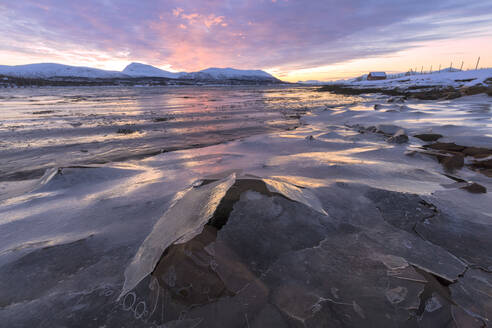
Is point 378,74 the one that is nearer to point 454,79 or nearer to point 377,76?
point 377,76

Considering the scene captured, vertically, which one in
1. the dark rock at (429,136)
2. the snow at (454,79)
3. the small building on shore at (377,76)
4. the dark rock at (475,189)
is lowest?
the dark rock at (475,189)

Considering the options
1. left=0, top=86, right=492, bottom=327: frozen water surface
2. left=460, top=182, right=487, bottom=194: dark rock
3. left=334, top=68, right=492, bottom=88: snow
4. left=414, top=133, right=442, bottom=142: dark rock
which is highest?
left=334, top=68, right=492, bottom=88: snow

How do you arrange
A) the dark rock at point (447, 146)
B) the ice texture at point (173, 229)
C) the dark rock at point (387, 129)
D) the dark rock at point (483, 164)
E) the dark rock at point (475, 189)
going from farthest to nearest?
the dark rock at point (387, 129) → the dark rock at point (447, 146) → the dark rock at point (483, 164) → the dark rock at point (475, 189) → the ice texture at point (173, 229)

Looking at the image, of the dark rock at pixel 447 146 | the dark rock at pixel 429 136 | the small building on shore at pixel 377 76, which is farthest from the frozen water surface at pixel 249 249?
the small building on shore at pixel 377 76

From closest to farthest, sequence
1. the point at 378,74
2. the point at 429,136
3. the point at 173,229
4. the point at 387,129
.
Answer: the point at 173,229, the point at 429,136, the point at 387,129, the point at 378,74

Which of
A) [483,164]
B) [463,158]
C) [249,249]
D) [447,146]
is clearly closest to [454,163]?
[463,158]

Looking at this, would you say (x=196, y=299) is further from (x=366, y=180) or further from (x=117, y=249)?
(x=366, y=180)

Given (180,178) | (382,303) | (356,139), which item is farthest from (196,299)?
(356,139)

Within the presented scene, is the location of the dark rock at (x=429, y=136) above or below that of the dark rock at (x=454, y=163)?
above

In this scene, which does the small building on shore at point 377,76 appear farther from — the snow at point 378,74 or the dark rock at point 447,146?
the dark rock at point 447,146

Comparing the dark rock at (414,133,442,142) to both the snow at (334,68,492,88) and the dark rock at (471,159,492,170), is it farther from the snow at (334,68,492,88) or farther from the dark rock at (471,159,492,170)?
the snow at (334,68,492,88)

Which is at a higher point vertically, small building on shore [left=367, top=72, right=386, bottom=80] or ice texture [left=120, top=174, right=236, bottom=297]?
small building on shore [left=367, top=72, right=386, bottom=80]

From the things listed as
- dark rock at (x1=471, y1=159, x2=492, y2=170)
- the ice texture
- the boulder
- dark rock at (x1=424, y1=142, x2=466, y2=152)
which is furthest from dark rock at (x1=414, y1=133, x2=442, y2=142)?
the ice texture

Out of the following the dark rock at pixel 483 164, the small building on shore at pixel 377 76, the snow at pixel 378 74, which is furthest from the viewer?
the snow at pixel 378 74
